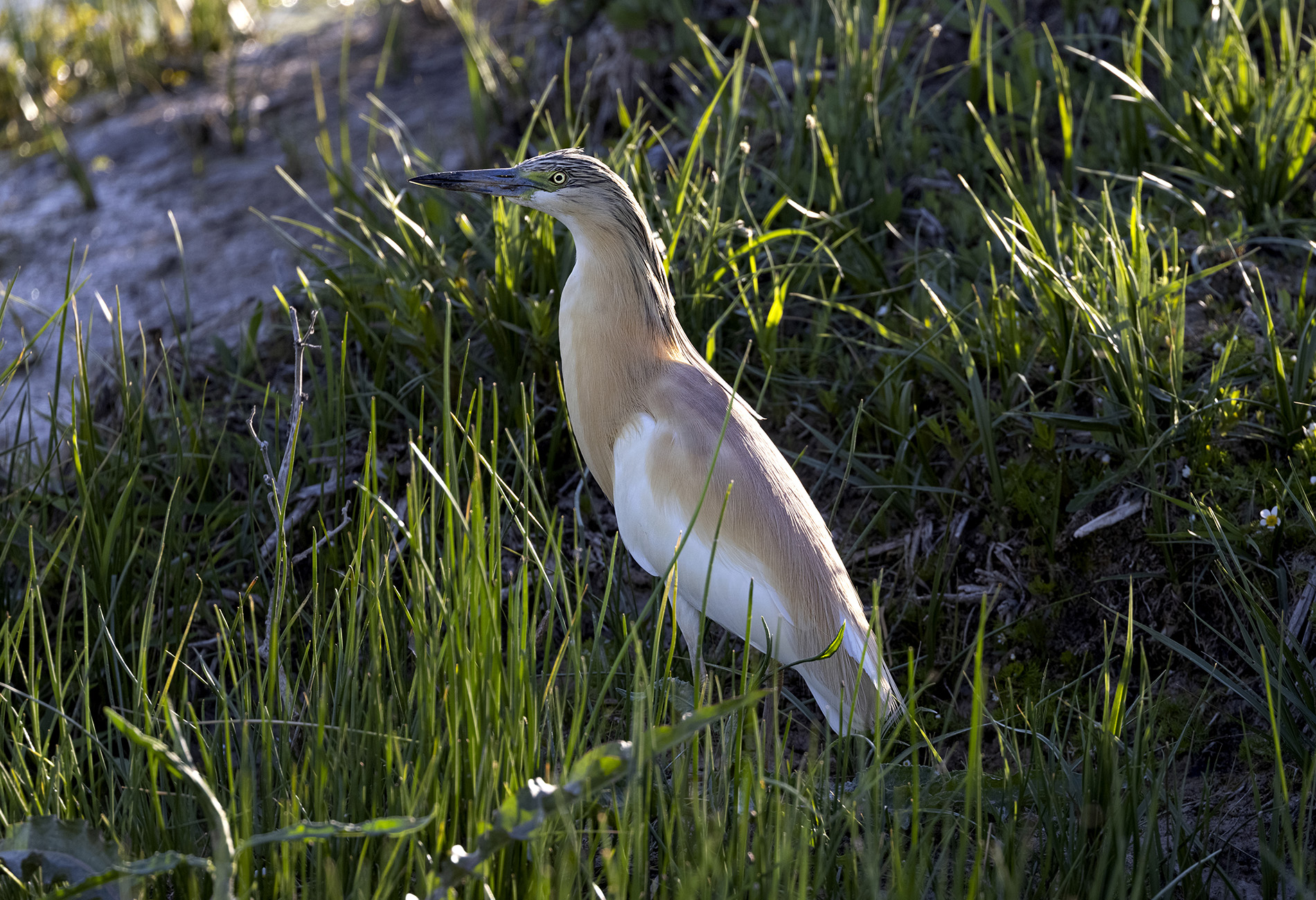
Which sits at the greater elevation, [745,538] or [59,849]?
[59,849]

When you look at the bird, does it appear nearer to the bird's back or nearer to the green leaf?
the bird's back

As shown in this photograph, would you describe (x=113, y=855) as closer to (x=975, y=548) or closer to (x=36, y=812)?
(x=36, y=812)

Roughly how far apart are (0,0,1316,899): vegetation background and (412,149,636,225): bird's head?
44cm

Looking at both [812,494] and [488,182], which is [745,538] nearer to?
[812,494]

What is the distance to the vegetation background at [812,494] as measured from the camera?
5.15 feet

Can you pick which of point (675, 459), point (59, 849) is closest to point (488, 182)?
point (675, 459)

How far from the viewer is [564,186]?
7.61 feet

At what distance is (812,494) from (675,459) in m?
0.67

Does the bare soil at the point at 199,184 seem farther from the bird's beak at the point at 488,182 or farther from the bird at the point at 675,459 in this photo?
the bird at the point at 675,459

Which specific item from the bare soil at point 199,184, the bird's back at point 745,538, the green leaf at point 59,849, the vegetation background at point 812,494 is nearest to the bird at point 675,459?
the bird's back at point 745,538

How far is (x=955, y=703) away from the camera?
97.6 inches

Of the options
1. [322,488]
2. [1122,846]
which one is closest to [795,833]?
[1122,846]

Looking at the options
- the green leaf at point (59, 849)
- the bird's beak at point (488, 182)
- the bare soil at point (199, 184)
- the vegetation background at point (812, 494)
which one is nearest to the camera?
the green leaf at point (59, 849)

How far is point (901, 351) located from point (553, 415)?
3.07 ft
